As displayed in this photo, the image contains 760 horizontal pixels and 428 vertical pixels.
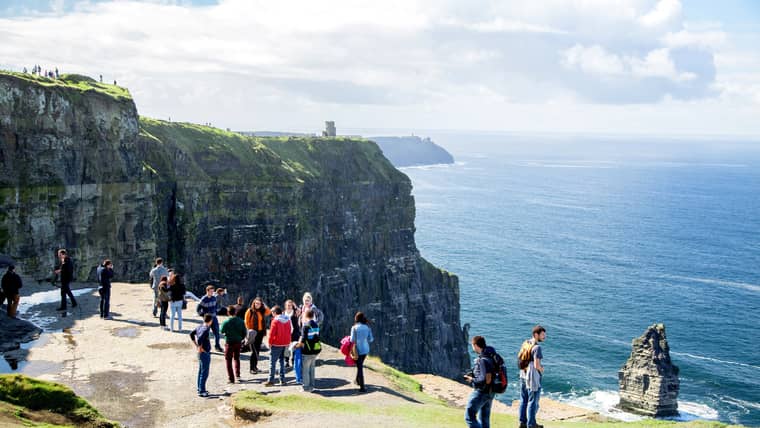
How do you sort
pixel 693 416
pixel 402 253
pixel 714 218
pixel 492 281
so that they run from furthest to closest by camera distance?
pixel 714 218 < pixel 492 281 < pixel 402 253 < pixel 693 416

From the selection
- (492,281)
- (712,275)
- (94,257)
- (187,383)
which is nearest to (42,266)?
(94,257)

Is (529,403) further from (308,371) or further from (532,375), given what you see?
(308,371)

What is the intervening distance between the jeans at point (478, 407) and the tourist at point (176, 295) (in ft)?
47.1

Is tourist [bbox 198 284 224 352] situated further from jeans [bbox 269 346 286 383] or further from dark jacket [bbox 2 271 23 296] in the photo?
dark jacket [bbox 2 271 23 296]

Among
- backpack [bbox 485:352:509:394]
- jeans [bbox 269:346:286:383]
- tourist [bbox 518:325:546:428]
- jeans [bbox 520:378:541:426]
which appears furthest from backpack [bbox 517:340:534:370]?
jeans [bbox 269:346:286:383]

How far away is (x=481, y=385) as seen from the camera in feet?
52.4

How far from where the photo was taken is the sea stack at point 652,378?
67000 millimetres

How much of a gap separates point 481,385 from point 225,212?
58343 mm

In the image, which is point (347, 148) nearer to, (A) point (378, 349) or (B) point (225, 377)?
(A) point (378, 349)

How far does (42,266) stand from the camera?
42.1m

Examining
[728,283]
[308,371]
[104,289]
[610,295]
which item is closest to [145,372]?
[308,371]

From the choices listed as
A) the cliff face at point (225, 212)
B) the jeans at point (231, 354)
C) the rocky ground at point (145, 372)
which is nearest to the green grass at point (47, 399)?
the rocky ground at point (145, 372)

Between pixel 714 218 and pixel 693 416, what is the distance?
482ft

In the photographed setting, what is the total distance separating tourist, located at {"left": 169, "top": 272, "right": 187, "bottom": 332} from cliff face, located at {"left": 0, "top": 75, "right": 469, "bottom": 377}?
18782 millimetres
